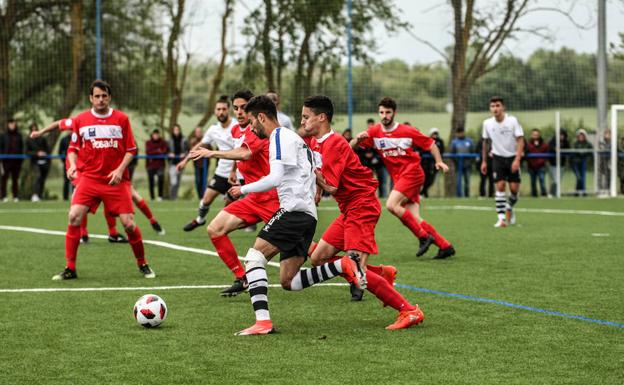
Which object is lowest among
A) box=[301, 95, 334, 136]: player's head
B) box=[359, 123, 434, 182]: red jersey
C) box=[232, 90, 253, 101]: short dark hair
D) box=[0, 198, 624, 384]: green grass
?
box=[0, 198, 624, 384]: green grass

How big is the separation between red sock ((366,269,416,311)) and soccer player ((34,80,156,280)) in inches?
141

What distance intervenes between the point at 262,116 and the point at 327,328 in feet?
5.14

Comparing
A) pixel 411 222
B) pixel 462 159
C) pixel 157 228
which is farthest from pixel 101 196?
pixel 462 159

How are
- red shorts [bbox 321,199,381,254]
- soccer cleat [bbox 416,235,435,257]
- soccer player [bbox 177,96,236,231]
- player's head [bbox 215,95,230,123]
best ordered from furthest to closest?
1. soccer player [bbox 177,96,236,231]
2. player's head [bbox 215,95,230,123]
3. soccer cleat [bbox 416,235,435,257]
4. red shorts [bbox 321,199,381,254]

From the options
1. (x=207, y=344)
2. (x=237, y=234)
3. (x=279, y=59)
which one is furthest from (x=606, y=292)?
(x=279, y=59)

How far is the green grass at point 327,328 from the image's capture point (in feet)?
18.7

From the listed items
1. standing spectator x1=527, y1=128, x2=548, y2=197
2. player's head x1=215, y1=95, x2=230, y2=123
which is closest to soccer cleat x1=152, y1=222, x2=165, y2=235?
player's head x1=215, y1=95, x2=230, y2=123

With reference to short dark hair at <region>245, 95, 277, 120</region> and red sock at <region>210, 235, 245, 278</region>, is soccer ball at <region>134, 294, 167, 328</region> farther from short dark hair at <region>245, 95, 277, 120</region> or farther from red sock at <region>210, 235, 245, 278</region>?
red sock at <region>210, 235, 245, 278</region>

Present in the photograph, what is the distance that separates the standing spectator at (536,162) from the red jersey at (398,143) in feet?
49.2

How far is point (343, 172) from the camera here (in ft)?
25.7

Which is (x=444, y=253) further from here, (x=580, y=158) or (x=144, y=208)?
(x=580, y=158)

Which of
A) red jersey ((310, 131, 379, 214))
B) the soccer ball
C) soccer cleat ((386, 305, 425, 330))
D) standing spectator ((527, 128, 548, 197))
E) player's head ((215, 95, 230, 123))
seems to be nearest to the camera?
soccer cleat ((386, 305, 425, 330))

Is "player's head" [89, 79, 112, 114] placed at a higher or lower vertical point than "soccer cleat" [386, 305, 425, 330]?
higher

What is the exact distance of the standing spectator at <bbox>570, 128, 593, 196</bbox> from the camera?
88.5 ft
